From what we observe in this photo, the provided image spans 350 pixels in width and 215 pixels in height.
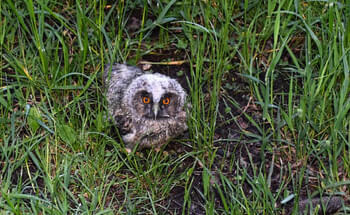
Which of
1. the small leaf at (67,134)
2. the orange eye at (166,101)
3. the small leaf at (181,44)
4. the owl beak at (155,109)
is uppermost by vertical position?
the small leaf at (181,44)

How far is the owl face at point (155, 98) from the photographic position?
4.16 metres

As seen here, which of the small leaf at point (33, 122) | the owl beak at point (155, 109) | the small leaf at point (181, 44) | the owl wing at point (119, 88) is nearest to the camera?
the owl beak at point (155, 109)

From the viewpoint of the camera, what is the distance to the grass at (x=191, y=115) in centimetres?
403

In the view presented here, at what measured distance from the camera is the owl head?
4168 mm

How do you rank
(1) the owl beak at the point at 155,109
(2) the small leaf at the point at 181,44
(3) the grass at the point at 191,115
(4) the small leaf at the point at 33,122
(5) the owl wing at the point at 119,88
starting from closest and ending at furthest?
1. (3) the grass at the point at 191,115
2. (1) the owl beak at the point at 155,109
3. (4) the small leaf at the point at 33,122
4. (5) the owl wing at the point at 119,88
5. (2) the small leaf at the point at 181,44

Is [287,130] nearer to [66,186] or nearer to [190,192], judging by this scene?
[190,192]

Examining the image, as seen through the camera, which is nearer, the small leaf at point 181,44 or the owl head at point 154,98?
the owl head at point 154,98

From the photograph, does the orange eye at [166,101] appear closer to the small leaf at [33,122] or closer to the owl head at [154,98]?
the owl head at [154,98]

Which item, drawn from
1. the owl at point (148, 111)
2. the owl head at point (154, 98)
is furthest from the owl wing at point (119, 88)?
the owl head at point (154, 98)

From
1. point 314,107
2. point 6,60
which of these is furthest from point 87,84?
point 314,107

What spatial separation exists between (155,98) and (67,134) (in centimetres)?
75

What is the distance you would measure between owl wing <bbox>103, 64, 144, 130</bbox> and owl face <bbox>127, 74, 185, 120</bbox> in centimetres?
14

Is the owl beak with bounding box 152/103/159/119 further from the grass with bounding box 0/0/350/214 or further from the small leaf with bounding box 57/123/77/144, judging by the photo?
the small leaf with bounding box 57/123/77/144

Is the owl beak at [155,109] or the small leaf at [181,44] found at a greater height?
the small leaf at [181,44]
